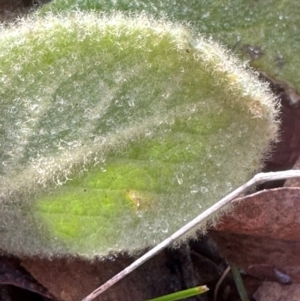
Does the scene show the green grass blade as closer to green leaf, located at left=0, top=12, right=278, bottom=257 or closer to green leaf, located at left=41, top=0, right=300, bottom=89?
green leaf, located at left=0, top=12, right=278, bottom=257

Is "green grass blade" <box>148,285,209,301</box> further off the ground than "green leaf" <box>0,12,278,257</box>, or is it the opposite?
"green leaf" <box>0,12,278,257</box>

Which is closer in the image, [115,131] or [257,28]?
[115,131]

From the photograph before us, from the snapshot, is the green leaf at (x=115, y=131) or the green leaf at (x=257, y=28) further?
the green leaf at (x=257, y=28)

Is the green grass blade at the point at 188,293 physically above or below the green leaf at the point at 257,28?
below

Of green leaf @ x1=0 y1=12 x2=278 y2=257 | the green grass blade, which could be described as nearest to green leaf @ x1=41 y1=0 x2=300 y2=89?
green leaf @ x1=0 y1=12 x2=278 y2=257

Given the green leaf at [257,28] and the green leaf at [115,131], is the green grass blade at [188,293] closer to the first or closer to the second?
the green leaf at [115,131]

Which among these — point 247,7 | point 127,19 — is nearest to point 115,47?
point 127,19

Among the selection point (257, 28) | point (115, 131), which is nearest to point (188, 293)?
point (115, 131)

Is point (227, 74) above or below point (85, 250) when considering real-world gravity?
above

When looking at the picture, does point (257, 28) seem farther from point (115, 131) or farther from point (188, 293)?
point (188, 293)

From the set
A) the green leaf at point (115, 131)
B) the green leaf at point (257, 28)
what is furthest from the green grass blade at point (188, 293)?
the green leaf at point (257, 28)

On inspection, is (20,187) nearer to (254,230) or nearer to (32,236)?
(32,236)
